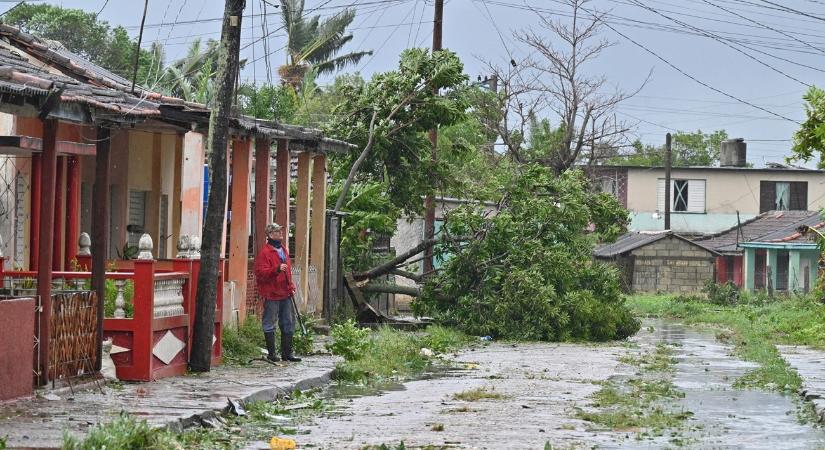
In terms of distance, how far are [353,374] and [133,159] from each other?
6.47m

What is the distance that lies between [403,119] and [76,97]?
16953mm

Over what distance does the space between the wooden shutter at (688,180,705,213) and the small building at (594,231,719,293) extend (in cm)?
771

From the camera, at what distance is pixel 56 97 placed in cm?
1263

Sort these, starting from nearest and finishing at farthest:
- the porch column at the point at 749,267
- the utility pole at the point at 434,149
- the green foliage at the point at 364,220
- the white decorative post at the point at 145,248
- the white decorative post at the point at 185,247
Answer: the white decorative post at the point at 145,248 → the white decorative post at the point at 185,247 → the green foliage at the point at 364,220 → the utility pole at the point at 434,149 → the porch column at the point at 749,267

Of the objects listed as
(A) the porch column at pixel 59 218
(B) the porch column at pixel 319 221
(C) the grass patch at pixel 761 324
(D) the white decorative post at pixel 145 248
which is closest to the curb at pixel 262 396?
(D) the white decorative post at pixel 145 248

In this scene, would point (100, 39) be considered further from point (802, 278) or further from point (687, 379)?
point (687, 379)

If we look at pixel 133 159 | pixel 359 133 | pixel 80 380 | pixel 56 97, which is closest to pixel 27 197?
pixel 133 159

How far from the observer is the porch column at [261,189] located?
22172 mm

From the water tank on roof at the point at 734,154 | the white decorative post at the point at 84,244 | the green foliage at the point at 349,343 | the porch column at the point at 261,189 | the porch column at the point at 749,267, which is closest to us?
the white decorative post at the point at 84,244

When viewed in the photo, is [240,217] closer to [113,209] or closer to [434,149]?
[113,209]

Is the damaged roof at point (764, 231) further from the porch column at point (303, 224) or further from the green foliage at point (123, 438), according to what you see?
the green foliage at point (123, 438)

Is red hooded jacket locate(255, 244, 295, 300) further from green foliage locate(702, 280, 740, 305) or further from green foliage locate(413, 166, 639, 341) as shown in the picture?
green foliage locate(702, 280, 740, 305)

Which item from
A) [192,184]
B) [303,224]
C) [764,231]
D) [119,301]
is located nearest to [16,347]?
[119,301]

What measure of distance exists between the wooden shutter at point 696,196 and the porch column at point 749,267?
9.86 m
